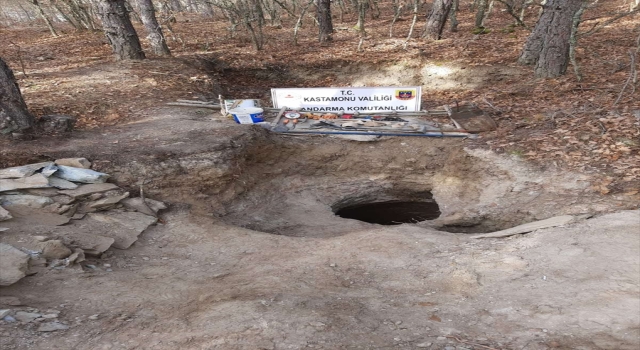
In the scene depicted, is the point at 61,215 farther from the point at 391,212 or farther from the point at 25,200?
the point at 391,212

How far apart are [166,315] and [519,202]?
5.79 metres

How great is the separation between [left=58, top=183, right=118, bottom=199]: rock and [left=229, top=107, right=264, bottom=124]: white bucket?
A: 11.1 feet

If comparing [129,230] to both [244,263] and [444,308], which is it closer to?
[244,263]

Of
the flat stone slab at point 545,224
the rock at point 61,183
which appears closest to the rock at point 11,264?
the rock at point 61,183

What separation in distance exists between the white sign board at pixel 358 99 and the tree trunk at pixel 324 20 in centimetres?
632

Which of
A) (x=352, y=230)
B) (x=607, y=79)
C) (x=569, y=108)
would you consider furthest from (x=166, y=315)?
(x=607, y=79)

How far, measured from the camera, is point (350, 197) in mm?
8898

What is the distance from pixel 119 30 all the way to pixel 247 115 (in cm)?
520

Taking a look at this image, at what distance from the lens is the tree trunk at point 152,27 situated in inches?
463

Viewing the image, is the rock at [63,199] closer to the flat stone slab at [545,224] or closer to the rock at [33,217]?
the rock at [33,217]

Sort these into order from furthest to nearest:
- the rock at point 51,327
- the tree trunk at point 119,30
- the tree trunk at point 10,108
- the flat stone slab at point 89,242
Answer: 1. the tree trunk at point 119,30
2. the tree trunk at point 10,108
3. the flat stone slab at point 89,242
4. the rock at point 51,327

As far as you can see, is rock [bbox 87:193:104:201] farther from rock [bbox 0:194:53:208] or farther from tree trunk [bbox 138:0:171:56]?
tree trunk [bbox 138:0:171:56]

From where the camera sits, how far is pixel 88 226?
17.5 ft

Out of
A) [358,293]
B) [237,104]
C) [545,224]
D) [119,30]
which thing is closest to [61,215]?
[358,293]
